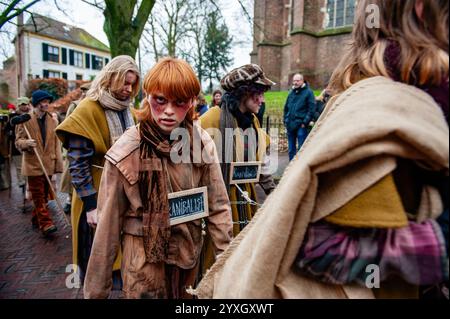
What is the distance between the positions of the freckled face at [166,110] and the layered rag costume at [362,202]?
1076 millimetres

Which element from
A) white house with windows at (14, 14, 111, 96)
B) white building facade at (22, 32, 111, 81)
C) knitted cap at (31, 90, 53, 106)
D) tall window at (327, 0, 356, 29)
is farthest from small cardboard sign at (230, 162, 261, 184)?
white building facade at (22, 32, 111, 81)

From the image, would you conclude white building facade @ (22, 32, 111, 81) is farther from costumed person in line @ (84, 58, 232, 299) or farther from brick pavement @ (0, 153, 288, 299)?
costumed person in line @ (84, 58, 232, 299)

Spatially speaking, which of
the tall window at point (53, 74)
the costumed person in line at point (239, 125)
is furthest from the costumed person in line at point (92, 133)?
the tall window at point (53, 74)

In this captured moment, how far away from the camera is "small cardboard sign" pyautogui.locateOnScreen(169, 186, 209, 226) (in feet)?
6.36

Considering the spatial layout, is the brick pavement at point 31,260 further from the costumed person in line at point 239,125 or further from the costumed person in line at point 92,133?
the costumed person in line at point 239,125

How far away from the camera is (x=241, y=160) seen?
3.09 meters

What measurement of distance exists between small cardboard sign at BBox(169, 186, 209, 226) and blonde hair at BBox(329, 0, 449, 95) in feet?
3.77

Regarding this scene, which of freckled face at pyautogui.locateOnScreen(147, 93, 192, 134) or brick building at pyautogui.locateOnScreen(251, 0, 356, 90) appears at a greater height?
brick building at pyautogui.locateOnScreen(251, 0, 356, 90)

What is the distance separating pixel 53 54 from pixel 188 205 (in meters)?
48.3

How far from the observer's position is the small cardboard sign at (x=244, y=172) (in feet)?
9.78

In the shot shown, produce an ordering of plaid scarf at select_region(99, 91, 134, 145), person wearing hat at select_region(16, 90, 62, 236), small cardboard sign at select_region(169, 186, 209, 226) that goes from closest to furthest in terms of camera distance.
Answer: small cardboard sign at select_region(169, 186, 209, 226) < plaid scarf at select_region(99, 91, 134, 145) < person wearing hat at select_region(16, 90, 62, 236)

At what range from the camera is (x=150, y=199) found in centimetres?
188
